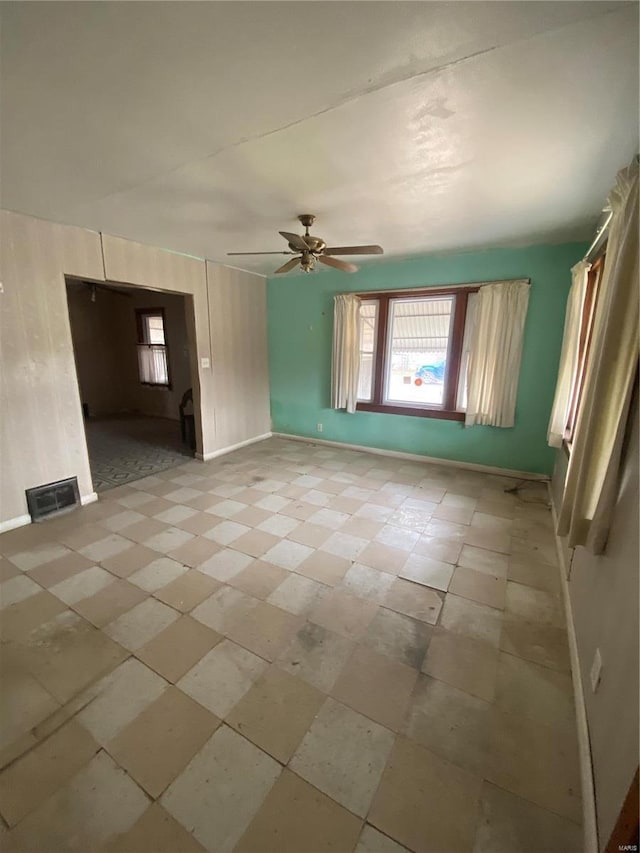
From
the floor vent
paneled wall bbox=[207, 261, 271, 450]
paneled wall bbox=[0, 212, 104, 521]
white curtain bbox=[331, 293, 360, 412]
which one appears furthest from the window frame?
the floor vent

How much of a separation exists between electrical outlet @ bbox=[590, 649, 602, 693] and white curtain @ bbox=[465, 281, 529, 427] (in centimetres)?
291

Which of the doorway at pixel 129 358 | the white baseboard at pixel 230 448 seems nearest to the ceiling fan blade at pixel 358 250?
the white baseboard at pixel 230 448

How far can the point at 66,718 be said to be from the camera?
4.63ft

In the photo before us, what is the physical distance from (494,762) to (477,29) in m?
2.60

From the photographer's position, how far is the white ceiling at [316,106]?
1098 mm

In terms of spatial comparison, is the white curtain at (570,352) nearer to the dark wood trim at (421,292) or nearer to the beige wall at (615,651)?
the dark wood trim at (421,292)

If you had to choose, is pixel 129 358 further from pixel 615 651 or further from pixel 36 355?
pixel 615 651

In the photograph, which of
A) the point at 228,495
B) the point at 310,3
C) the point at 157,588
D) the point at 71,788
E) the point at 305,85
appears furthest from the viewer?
the point at 228,495

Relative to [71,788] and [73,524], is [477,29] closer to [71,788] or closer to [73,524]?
[71,788]

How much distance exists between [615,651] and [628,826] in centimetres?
47

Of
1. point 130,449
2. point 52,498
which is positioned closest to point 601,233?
point 52,498

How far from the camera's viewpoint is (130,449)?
4977 mm

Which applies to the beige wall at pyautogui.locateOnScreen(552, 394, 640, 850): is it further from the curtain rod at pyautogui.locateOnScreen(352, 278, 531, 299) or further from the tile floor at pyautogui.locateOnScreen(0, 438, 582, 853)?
the curtain rod at pyautogui.locateOnScreen(352, 278, 531, 299)

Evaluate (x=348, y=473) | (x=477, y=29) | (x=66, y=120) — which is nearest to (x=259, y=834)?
(x=477, y=29)
